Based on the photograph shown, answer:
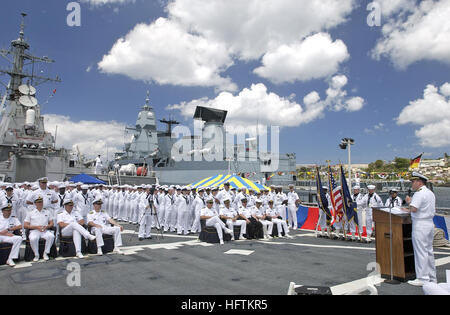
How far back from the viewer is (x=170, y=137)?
4391 centimetres

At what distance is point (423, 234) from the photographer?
15.4 ft

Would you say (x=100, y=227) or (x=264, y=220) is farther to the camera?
(x=264, y=220)

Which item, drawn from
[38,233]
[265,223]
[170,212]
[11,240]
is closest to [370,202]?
[265,223]

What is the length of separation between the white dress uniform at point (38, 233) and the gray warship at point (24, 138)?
17540 millimetres

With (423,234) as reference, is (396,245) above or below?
below

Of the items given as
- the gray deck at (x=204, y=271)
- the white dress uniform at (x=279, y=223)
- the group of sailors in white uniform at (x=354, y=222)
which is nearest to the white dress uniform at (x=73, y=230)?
the gray deck at (x=204, y=271)

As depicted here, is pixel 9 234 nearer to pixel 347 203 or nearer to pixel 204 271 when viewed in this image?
pixel 204 271

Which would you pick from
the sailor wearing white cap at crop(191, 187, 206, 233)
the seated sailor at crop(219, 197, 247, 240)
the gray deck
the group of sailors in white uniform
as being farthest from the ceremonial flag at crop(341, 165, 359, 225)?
the sailor wearing white cap at crop(191, 187, 206, 233)

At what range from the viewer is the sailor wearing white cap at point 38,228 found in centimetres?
625

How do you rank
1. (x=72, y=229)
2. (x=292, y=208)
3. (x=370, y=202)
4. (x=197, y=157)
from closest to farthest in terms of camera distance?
(x=72, y=229) → (x=370, y=202) → (x=292, y=208) → (x=197, y=157)

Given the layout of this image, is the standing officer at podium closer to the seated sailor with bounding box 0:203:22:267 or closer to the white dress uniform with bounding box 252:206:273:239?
the white dress uniform with bounding box 252:206:273:239

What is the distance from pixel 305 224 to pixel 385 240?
8479mm

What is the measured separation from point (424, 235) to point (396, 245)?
492mm
